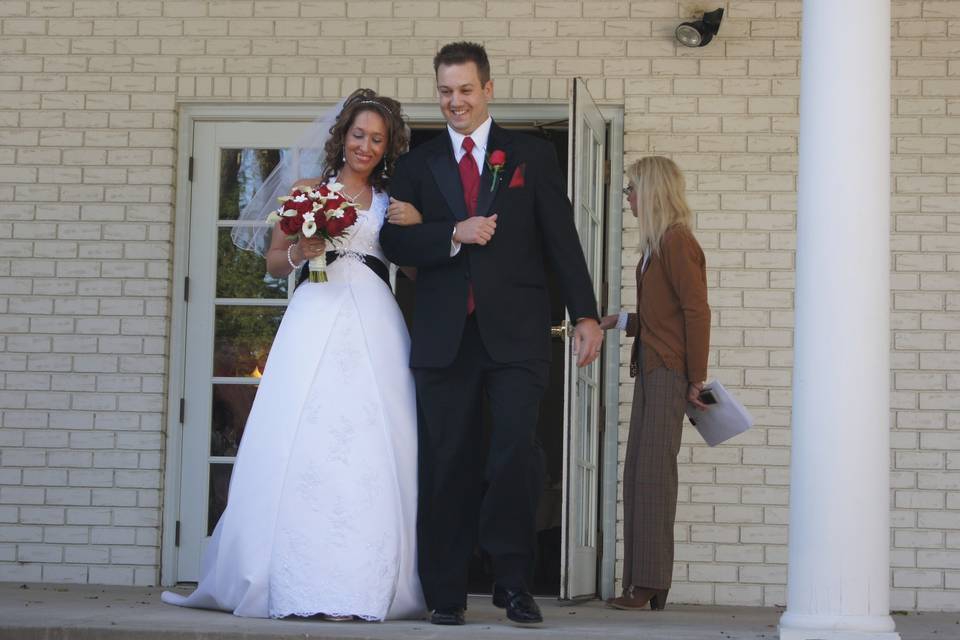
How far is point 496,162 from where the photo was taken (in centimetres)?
482

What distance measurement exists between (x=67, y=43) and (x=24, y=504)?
7.45ft

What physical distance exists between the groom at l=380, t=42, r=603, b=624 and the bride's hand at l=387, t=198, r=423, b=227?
33mm

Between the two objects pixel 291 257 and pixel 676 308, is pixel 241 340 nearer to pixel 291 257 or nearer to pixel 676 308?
pixel 291 257

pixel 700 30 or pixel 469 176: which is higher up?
pixel 700 30

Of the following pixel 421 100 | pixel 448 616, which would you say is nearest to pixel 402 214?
pixel 448 616

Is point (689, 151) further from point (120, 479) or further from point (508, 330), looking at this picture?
point (120, 479)

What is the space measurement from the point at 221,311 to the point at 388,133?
223 cm

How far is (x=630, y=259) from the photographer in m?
6.90

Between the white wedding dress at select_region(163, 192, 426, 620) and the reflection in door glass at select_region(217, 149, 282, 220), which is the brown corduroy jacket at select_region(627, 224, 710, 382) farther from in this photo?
the reflection in door glass at select_region(217, 149, 282, 220)

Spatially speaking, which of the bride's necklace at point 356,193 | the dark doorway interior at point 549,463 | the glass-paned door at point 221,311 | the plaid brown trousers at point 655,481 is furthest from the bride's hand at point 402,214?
the glass-paned door at point 221,311

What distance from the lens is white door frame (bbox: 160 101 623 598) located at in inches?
270

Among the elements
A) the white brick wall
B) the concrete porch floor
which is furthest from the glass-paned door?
the concrete porch floor

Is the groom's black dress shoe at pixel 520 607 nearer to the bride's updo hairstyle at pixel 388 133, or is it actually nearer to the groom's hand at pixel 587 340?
the groom's hand at pixel 587 340

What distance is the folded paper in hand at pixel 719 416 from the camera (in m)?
5.82
